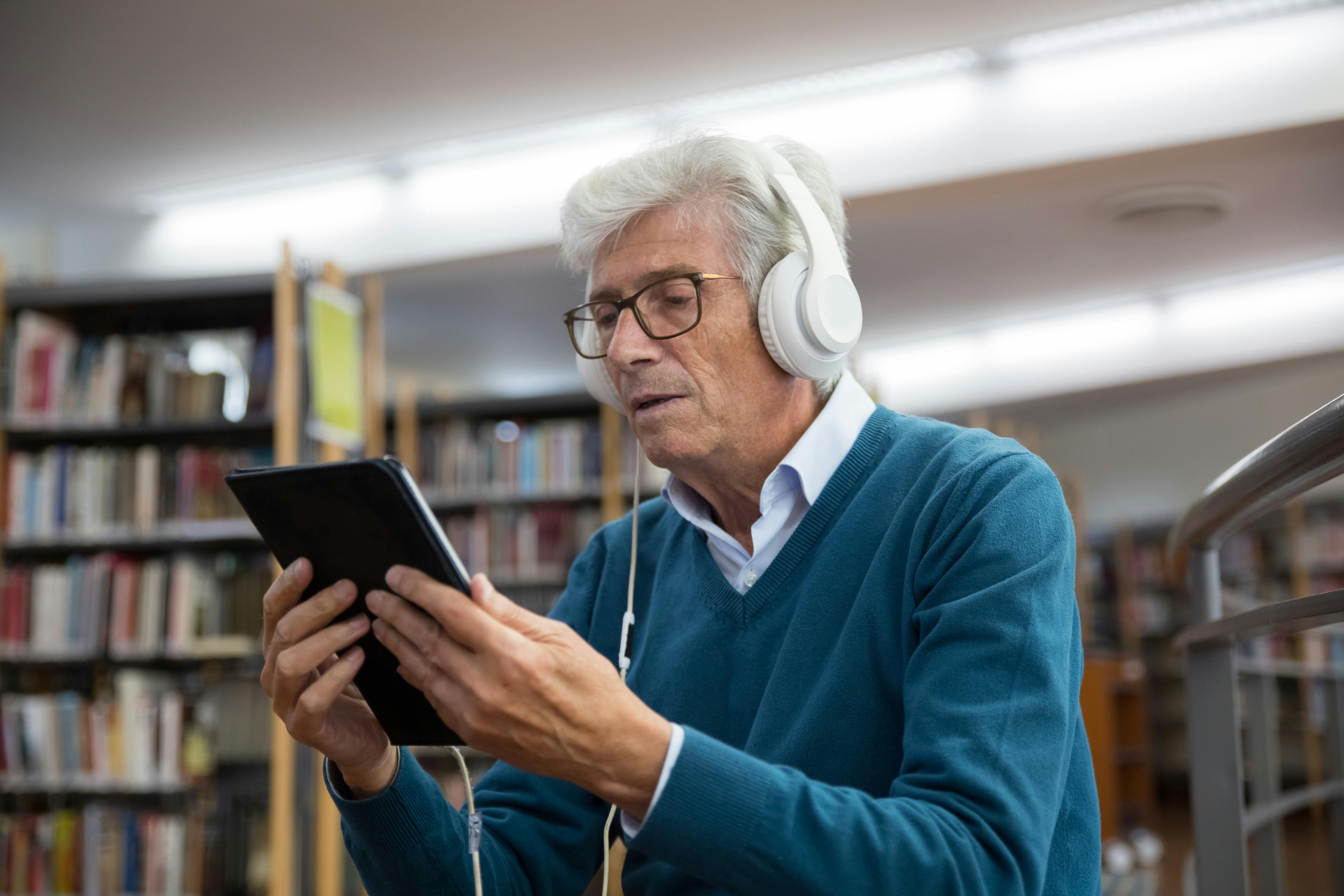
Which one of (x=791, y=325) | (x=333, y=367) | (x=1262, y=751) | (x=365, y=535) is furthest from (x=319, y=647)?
(x=333, y=367)

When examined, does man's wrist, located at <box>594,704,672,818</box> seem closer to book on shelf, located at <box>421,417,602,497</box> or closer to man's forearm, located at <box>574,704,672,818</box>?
man's forearm, located at <box>574,704,672,818</box>

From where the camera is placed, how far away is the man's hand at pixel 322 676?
853mm

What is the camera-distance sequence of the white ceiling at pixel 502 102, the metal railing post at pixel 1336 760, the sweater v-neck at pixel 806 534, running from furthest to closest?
1. the white ceiling at pixel 502 102
2. the metal railing post at pixel 1336 760
3. the sweater v-neck at pixel 806 534

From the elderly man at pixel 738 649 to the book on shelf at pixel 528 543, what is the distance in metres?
3.31

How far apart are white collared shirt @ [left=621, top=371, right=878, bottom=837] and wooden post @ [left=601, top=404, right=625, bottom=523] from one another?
3287 mm

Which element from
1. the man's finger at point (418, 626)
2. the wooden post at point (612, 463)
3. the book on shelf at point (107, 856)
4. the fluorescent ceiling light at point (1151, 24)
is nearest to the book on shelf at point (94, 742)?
the book on shelf at point (107, 856)

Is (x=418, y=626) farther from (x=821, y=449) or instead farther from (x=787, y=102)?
(x=787, y=102)

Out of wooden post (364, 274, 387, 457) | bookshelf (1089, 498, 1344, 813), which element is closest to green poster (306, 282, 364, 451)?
wooden post (364, 274, 387, 457)

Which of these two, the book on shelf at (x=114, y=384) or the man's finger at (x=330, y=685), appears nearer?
the man's finger at (x=330, y=685)

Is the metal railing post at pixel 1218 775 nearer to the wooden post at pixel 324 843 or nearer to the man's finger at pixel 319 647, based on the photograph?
the man's finger at pixel 319 647

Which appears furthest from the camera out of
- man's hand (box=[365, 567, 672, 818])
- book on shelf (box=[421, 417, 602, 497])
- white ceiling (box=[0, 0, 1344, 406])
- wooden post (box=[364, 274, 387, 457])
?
book on shelf (box=[421, 417, 602, 497])

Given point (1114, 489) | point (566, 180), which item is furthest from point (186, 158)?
point (1114, 489)

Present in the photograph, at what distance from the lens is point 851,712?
945 mm

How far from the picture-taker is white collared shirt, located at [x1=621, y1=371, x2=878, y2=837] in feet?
3.60
